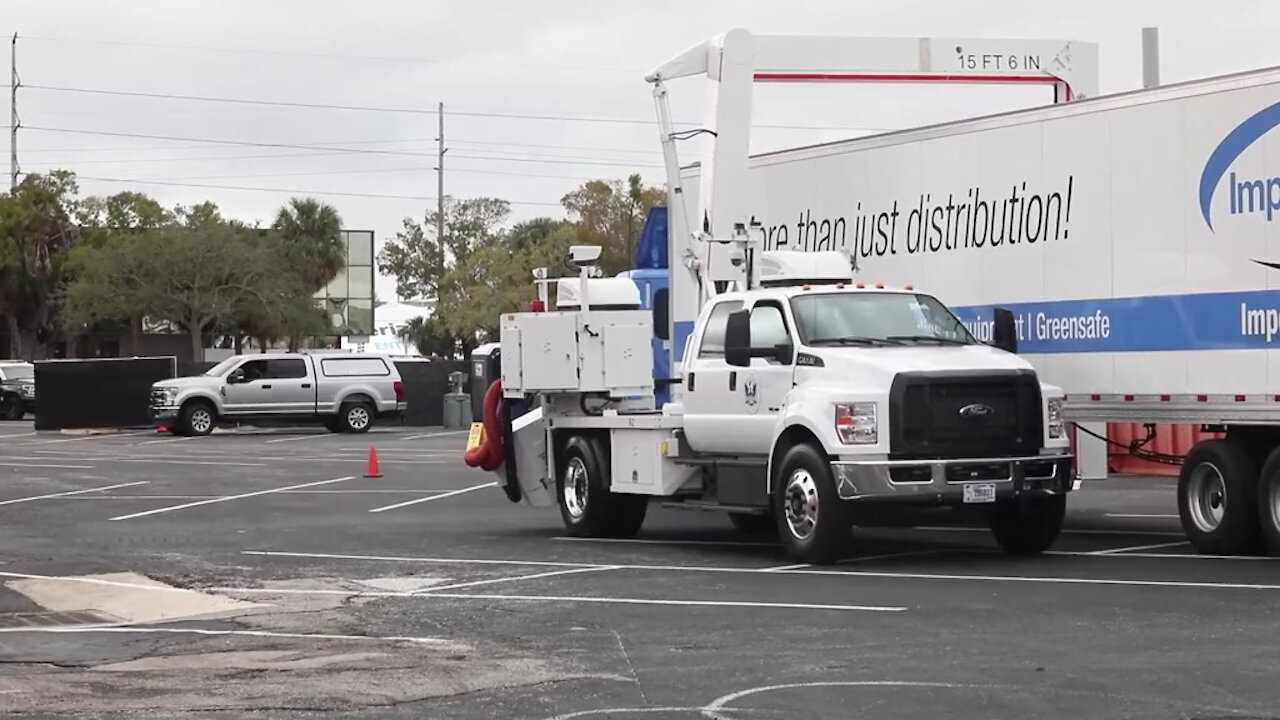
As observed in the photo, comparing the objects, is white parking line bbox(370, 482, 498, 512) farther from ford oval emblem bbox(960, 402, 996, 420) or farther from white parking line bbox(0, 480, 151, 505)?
ford oval emblem bbox(960, 402, 996, 420)

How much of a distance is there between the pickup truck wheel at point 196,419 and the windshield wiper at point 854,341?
3029 centimetres

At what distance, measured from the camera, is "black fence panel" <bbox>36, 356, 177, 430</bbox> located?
48.0 metres

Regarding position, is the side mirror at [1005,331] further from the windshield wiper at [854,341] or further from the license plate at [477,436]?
the license plate at [477,436]

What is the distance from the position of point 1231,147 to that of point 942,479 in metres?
3.43

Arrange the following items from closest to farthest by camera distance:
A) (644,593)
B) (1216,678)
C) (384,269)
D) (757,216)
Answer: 1. (1216,678)
2. (644,593)
3. (757,216)
4. (384,269)

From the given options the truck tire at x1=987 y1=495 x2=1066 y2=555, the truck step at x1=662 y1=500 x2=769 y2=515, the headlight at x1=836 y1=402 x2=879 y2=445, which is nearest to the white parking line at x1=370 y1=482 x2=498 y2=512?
the truck step at x1=662 y1=500 x2=769 y2=515

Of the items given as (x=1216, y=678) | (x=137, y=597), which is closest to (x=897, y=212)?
(x=137, y=597)

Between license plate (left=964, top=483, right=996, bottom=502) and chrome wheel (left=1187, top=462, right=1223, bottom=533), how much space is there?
74.3 inches

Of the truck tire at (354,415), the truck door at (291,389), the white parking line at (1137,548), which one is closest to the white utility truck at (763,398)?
the white parking line at (1137,548)

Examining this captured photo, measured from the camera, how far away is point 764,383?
16.9m

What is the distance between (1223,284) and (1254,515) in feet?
5.92

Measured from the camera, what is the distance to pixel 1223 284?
1596cm

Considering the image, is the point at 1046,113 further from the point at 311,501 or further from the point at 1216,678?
the point at 311,501

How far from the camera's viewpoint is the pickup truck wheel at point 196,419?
4475 centimetres
